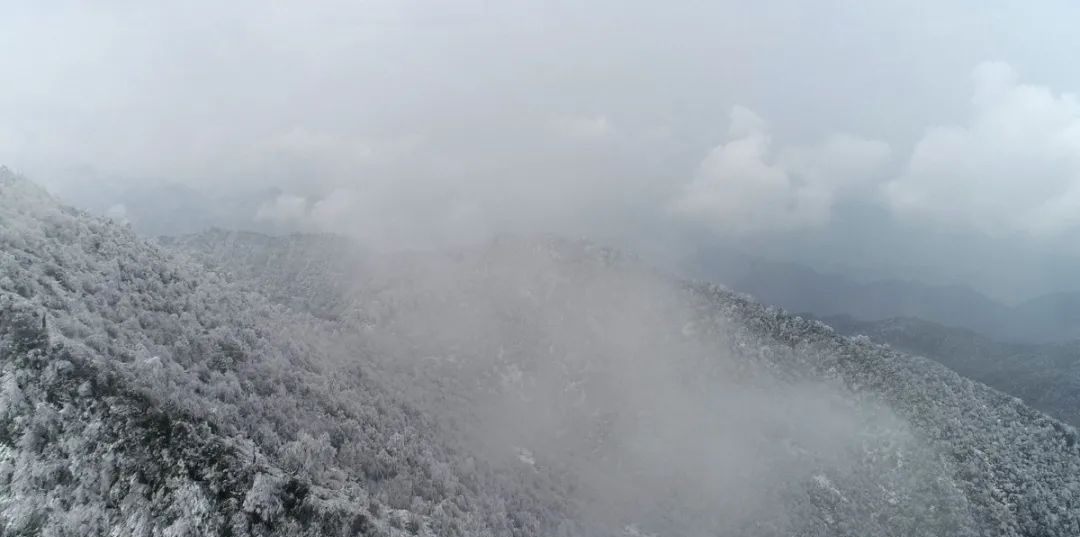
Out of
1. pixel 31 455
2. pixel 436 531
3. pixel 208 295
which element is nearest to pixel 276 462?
pixel 31 455

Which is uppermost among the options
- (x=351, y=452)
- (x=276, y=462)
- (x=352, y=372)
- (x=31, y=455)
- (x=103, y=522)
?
(x=31, y=455)

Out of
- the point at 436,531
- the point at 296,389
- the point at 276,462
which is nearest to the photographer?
the point at 276,462

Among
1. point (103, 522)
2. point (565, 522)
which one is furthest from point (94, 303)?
point (565, 522)

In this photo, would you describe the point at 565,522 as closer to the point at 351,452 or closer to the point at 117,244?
the point at 351,452

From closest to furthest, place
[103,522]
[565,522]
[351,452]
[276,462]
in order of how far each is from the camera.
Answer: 1. [103,522]
2. [276,462]
3. [351,452]
4. [565,522]

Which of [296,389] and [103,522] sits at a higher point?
[103,522]

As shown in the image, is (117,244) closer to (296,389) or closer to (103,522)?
(296,389)

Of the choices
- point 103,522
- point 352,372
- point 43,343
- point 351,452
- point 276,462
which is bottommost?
point 352,372

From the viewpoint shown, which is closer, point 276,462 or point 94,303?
point 276,462

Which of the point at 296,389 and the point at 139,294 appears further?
the point at 296,389
